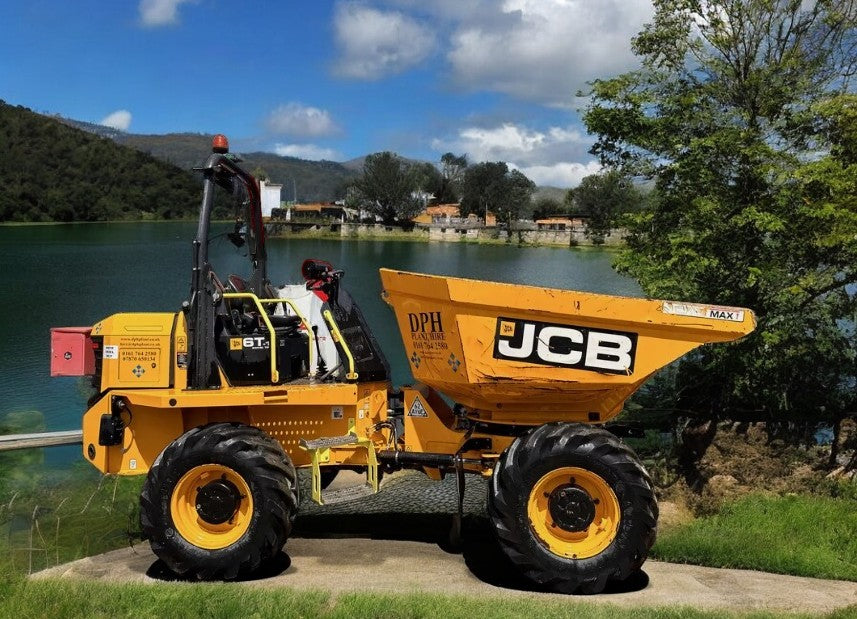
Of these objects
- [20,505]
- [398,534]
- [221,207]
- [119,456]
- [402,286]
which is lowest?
[20,505]

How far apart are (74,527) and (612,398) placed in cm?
553

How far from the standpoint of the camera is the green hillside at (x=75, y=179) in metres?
89.7

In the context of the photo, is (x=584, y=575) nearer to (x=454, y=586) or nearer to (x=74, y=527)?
(x=454, y=586)

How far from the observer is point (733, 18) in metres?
9.90

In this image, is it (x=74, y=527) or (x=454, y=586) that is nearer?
(x=454, y=586)

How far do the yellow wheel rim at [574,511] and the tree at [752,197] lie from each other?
397cm

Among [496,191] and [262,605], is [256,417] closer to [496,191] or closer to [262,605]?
[262,605]

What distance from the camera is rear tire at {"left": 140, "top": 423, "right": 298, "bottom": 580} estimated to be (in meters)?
4.93

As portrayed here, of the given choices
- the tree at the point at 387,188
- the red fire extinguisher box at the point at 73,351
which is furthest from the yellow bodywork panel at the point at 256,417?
the tree at the point at 387,188

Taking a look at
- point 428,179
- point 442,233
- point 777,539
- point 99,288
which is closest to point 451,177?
point 428,179

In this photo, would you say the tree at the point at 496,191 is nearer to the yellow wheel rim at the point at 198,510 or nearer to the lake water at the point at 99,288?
the lake water at the point at 99,288

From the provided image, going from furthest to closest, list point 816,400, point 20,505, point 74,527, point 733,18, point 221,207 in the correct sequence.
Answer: point 733,18, point 816,400, point 20,505, point 74,527, point 221,207

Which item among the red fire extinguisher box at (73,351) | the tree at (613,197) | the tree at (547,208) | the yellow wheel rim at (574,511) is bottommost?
the yellow wheel rim at (574,511)

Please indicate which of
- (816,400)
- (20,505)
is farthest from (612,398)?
(20,505)
